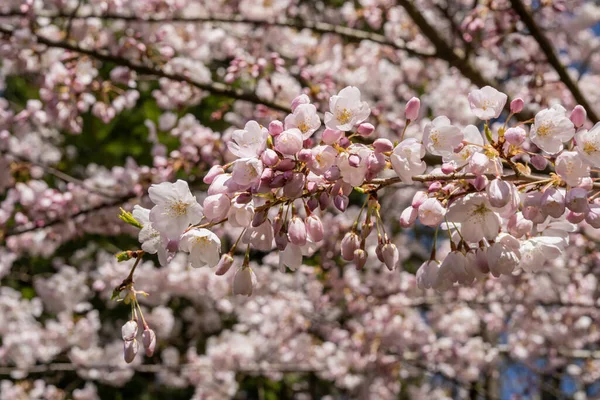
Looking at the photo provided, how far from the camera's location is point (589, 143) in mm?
1104

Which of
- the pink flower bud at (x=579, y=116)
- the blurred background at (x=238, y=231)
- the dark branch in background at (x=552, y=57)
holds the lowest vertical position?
the blurred background at (x=238, y=231)

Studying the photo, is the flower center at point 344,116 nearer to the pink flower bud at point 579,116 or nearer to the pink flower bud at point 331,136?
the pink flower bud at point 331,136

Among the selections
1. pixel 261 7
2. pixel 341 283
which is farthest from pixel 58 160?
pixel 341 283

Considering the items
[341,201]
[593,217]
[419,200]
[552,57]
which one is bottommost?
[341,201]

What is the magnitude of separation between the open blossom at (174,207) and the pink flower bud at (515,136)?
0.62 meters

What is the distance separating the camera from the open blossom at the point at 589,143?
1088 millimetres

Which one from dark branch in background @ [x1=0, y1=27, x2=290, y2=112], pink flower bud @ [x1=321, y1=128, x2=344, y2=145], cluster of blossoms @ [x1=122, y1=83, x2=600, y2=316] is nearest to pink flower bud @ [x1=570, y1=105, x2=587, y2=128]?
cluster of blossoms @ [x1=122, y1=83, x2=600, y2=316]

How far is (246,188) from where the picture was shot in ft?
3.53

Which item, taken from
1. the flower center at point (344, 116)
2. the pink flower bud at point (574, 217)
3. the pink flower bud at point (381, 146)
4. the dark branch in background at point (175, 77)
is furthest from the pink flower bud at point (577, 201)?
the dark branch in background at point (175, 77)

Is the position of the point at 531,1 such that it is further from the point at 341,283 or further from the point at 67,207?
the point at 67,207

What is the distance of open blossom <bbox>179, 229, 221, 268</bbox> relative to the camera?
3.79ft

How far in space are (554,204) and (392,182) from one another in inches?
11.9

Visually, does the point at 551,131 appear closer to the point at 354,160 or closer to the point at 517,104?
the point at 517,104

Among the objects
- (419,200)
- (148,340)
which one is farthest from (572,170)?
(148,340)
